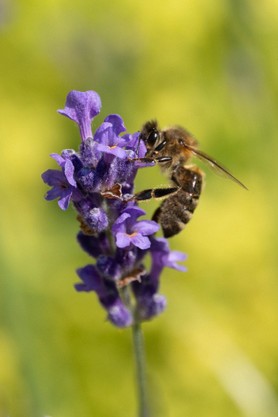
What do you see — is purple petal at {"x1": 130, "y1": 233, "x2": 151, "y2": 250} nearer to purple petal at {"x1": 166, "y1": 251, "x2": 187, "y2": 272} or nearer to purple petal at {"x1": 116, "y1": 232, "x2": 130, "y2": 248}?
purple petal at {"x1": 116, "y1": 232, "x2": 130, "y2": 248}

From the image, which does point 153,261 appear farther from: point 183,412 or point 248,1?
point 183,412

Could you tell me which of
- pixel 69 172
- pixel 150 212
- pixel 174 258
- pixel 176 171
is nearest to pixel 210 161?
pixel 176 171

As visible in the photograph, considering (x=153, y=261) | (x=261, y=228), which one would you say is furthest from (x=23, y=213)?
(x=153, y=261)

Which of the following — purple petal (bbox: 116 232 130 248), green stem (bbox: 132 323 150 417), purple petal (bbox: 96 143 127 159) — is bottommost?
green stem (bbox: 132 323 150 417)

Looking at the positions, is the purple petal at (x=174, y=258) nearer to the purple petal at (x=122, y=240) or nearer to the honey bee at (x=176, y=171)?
the honey bee at (x=176, y=171)

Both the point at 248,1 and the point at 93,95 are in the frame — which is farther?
the point at 248,1

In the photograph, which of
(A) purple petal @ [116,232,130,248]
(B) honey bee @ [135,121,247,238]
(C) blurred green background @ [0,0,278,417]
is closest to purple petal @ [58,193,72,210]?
(A) purple petal @ [116,232,130,248]

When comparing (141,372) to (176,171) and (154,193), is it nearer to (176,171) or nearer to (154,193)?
(154,193)
